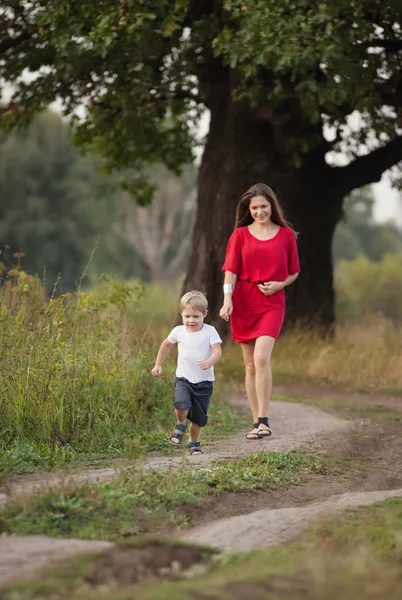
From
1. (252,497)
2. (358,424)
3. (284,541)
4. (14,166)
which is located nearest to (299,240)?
(358,424)

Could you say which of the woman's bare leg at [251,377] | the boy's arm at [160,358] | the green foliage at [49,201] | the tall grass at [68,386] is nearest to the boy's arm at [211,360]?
the boy's arm at [160,358]

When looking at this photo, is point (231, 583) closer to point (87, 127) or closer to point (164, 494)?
point (164, 494)

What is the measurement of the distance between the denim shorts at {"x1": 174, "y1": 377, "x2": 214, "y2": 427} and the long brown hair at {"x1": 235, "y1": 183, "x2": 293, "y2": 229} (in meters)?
Answer: 1.86

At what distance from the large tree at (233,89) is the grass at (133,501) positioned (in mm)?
7086

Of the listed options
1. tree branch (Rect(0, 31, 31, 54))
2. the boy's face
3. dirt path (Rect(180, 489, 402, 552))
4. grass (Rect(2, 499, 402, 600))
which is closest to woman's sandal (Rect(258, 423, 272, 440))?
the boy's face

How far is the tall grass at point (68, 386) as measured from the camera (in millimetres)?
A: 7730

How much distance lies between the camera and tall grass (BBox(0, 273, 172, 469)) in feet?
25.4

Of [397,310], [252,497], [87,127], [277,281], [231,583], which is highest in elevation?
[87,127]

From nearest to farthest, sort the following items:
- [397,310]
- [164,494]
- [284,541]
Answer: [284,541]
[164,494]
[397,310]

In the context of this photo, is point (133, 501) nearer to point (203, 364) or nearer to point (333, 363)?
point (203, 364)

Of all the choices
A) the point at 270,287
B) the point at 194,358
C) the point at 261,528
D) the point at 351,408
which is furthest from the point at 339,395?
the point at 261,528

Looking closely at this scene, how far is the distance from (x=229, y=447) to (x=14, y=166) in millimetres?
38799

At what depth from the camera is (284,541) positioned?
16.6ft

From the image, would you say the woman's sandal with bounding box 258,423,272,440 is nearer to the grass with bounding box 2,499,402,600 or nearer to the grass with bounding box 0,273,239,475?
the grass with bounding box 0,273,239,475
